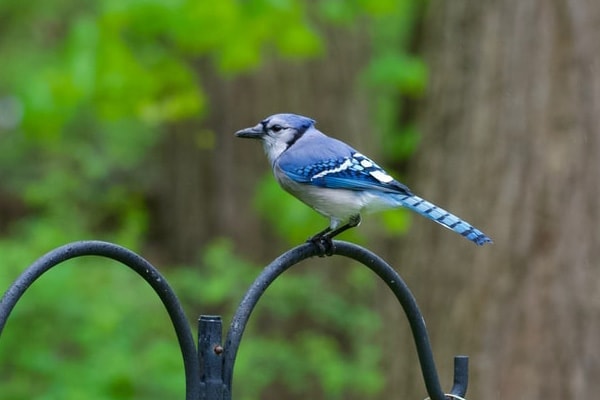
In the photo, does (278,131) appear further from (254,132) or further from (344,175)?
(344,175)

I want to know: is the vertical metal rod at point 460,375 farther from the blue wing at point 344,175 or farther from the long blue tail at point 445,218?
the blue wing at point 344,175

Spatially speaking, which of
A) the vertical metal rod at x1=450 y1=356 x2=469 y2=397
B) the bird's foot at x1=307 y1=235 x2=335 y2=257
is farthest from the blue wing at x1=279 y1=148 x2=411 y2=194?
the vertical metal rod at x1=450 y1=356 x2=469 y2=397

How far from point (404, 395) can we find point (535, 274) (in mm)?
1071

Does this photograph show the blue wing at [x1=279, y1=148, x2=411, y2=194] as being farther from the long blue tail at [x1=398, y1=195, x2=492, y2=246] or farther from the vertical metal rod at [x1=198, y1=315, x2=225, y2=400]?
the vertical metal rod at [x1=198, y1=315, x2=225, y2=400]

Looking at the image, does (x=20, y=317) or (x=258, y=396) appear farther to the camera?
(x=258, y=396)

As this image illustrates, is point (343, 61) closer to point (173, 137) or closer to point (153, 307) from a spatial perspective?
point (173, 137)

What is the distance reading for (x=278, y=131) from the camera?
9.85 ft

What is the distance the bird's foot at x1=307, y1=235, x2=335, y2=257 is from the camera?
101 inches

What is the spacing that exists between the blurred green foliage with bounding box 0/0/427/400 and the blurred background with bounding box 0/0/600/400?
0.02m

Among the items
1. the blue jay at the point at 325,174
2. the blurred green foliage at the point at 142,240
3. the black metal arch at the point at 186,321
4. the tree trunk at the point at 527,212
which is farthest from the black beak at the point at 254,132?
the blurred green foliage at the point at 142,240

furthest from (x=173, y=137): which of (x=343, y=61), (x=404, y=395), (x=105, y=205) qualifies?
(x=404, y=395)

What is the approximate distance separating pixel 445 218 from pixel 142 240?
Result: 7.67m

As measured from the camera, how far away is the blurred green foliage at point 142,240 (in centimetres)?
591

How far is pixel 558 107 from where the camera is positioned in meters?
4.75
